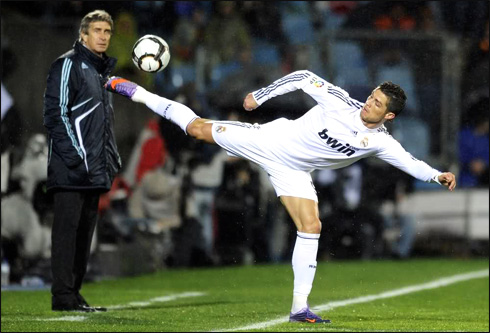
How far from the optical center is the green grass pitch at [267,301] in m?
8.80

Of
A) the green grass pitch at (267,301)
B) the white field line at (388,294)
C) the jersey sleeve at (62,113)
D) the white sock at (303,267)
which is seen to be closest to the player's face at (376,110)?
the white sock at (303,267)

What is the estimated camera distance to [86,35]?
947 centimetres

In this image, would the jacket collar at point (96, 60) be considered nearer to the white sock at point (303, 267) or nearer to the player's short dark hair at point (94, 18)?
the player's short dark hair at point (94, 18)

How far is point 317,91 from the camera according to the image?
8.80m

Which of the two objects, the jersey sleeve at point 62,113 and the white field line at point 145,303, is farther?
the jersey sleeve at point 62,113

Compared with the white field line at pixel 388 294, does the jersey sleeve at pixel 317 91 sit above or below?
above

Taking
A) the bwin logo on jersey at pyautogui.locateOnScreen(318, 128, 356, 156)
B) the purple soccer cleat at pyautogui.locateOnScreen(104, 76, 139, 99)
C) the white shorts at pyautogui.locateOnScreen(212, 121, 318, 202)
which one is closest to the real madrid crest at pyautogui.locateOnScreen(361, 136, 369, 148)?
the bwin logo on jersey at pyautogui.locateOnScreen(318, 128, 356, 156)

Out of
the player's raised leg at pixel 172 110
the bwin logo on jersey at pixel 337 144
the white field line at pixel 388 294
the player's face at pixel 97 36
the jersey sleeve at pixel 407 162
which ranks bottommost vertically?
the white field line at pixel 388 294

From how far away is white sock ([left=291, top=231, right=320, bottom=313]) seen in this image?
28.4 feet

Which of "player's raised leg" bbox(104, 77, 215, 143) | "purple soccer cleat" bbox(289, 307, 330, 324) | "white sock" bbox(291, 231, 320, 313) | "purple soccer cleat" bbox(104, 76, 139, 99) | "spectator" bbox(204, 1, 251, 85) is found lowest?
"purple soccer cleat" bbox(289, 307, 330, 324)

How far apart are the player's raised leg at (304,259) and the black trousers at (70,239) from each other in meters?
1.74

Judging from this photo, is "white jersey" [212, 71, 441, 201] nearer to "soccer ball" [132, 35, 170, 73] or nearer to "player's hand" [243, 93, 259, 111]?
"player's hand" [243, 93, 259, 111]

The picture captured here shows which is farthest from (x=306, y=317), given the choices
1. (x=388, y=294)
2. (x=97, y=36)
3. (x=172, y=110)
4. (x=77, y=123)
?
(x=388, y=294)

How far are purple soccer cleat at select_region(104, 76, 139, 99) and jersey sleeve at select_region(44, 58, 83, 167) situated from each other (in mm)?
328
